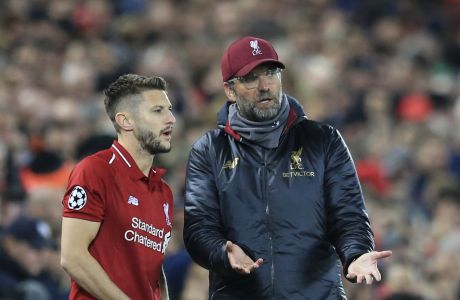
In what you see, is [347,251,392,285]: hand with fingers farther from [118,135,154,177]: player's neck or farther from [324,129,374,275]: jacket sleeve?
[118,135,154,177]: player's neck

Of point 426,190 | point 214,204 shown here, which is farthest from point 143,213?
point 426,190

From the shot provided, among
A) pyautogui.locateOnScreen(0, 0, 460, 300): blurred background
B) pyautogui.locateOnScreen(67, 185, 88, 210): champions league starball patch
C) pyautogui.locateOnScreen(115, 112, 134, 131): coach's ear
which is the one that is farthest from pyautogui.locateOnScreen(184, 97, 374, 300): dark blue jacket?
pyautogui.locateOnScreen(0, 0, 460, 300): blurred background

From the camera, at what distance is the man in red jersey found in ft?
21.5

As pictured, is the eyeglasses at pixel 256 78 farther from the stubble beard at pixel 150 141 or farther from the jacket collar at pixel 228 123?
the stubble beard at pixel 150 141

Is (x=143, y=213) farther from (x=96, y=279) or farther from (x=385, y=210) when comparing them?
(x=385, y=210)

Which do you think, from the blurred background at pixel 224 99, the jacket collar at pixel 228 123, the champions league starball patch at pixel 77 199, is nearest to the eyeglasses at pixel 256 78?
the jacket collar at pixel 228 123

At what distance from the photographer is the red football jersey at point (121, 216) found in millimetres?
6625

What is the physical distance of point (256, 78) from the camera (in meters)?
6.87

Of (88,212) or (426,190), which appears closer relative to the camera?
(88,212)

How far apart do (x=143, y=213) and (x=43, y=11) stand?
9.95 meters

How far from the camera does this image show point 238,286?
675 cm

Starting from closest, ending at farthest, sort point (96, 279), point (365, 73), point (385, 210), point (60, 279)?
point (96, 279), point (60, 279), point (385, 210), point (365, 73)

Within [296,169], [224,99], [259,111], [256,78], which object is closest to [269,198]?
[296,169]

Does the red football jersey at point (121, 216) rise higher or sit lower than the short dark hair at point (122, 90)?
lower
